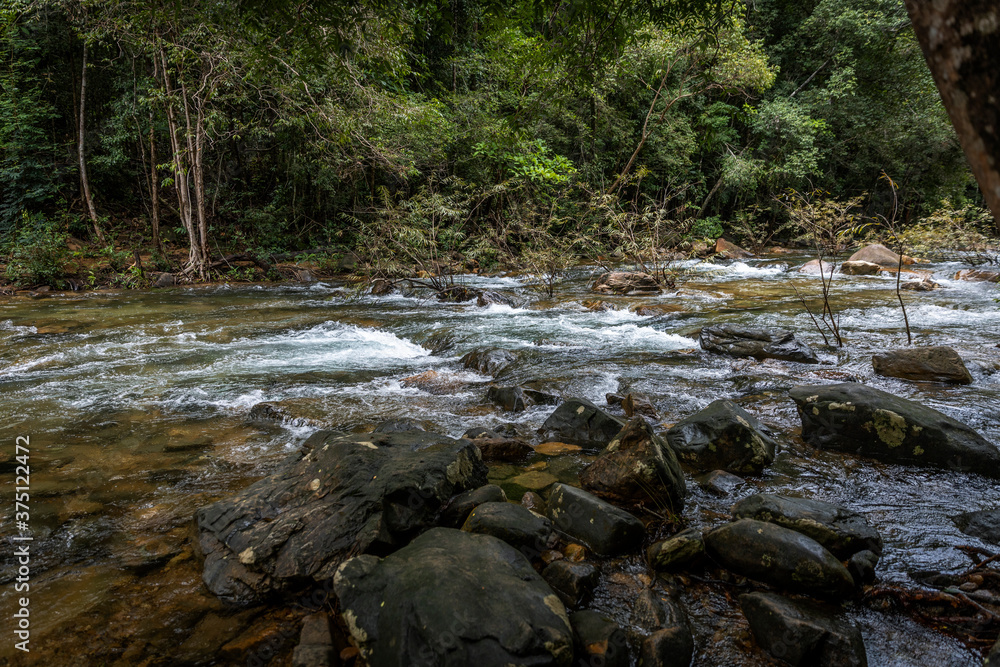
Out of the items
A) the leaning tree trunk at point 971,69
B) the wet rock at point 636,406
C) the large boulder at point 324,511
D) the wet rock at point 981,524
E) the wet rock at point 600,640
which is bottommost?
the wet rock at point 636,406

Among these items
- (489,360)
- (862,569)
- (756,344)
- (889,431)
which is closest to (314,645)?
(862,569)

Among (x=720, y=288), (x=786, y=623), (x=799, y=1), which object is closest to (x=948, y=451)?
(x=786, y=623)

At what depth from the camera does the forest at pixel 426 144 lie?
10.9 m

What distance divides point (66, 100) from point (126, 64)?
10.4ft

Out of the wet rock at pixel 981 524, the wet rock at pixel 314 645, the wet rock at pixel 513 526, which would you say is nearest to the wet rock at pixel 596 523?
the wet rock at pixel 513 526

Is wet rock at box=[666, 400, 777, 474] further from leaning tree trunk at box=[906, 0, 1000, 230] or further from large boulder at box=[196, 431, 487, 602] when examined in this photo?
leaning tree trunk at box=[906, 0, 1000, 230]

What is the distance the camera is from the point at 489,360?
5996 millimetres

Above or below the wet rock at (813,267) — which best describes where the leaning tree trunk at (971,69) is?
above

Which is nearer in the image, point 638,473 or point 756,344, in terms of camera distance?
point 638,473

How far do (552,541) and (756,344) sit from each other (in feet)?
15.3

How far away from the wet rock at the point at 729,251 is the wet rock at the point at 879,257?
414 centimetres

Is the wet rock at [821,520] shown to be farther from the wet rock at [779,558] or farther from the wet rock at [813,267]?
the wet rock at [813,267]

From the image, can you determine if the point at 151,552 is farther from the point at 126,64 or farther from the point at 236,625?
the point at 126,64

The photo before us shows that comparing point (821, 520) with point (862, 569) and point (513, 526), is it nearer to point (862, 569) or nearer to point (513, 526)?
point (862, 569)
